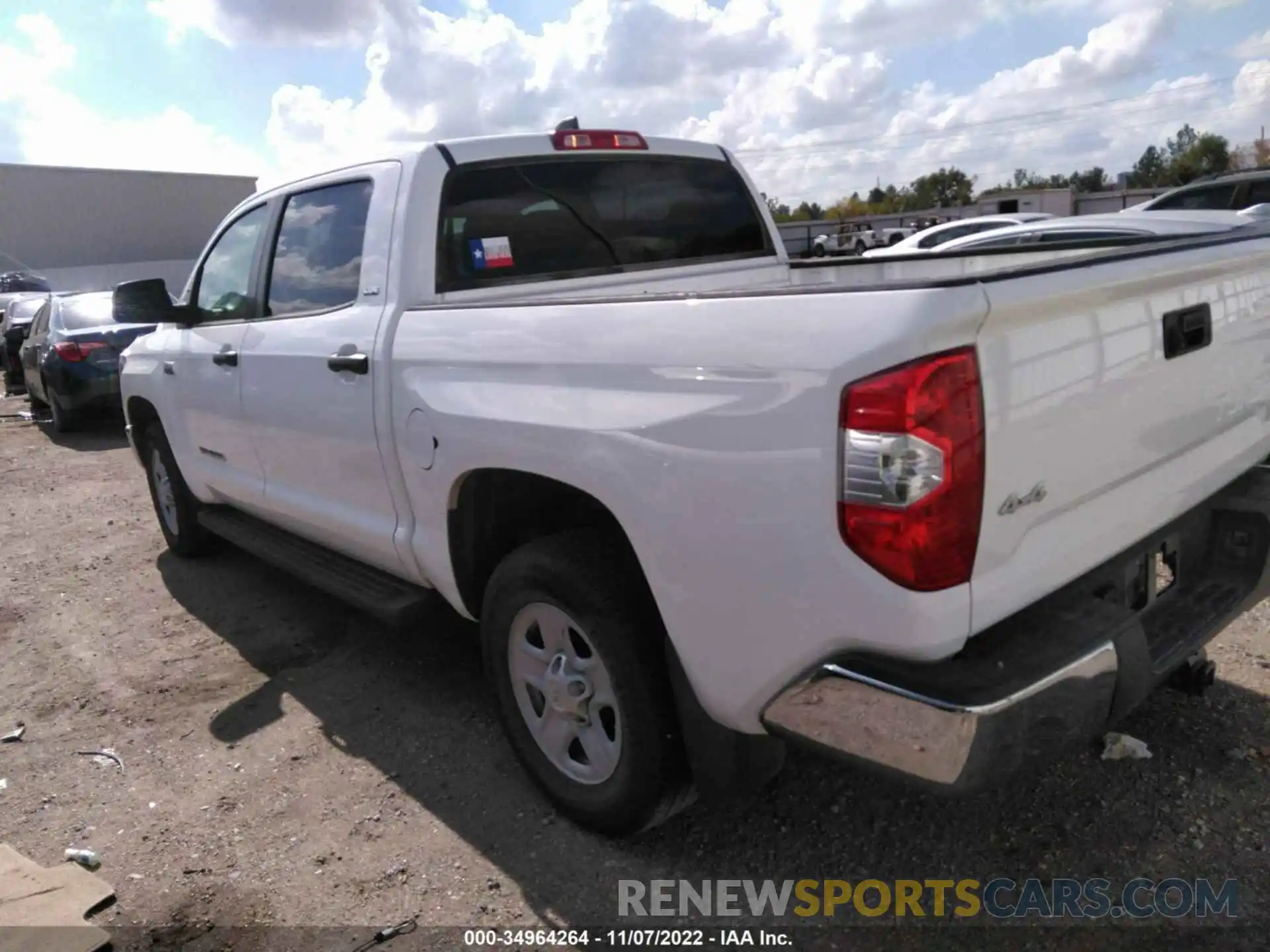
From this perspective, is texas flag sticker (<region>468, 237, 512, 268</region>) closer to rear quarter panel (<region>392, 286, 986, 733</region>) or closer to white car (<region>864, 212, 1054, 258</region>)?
rear quarter panel (<region>392, 286, 986, 733</region>)

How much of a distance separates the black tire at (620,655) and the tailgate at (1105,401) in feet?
2.95

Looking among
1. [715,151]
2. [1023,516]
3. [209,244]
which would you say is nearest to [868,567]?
[1023,516]

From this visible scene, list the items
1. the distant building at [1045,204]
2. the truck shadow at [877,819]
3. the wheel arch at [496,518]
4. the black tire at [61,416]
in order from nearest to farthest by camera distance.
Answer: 1. the truck shadow at [877,819]
2. the wheel arch at [496,518]
3. the black tire at [61,416]
4. the distant building at [1045,204]

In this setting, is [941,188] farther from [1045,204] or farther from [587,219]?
[587,219]

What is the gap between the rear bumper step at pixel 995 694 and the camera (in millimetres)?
1816

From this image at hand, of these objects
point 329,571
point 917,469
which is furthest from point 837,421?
point 329,571

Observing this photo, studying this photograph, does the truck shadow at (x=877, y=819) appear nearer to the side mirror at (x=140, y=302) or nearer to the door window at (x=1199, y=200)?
the side mirror at (x=140, y=302)

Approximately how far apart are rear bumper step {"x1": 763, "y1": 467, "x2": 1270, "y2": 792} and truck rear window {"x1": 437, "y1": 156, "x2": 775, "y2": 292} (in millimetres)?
1974

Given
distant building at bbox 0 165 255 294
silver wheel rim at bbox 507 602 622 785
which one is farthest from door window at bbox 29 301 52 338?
distant building at bbox 0 165 255 294

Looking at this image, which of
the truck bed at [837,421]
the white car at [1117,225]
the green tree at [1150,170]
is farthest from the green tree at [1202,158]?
the truck bed at [837,421]

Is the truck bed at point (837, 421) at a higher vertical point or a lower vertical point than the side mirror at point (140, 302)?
lower

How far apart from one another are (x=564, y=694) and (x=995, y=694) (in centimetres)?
131

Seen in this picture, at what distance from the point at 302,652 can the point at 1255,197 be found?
39.4ft

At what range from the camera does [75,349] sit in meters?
10.5
